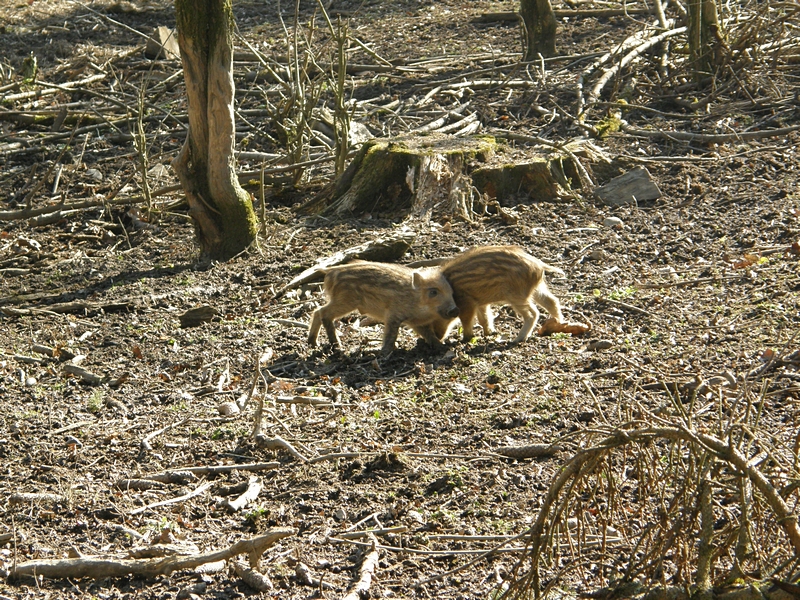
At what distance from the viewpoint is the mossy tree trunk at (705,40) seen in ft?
37.0

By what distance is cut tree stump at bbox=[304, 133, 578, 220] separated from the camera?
28.9 feet

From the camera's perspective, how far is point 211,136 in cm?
821

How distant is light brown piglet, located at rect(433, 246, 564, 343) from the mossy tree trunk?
5807 mm

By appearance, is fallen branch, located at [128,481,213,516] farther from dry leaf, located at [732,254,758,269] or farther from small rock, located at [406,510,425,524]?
dry leaf, located at [732,254,758,269]

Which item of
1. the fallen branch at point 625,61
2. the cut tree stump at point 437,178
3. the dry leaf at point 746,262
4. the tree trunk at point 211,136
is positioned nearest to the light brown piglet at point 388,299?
the tree trunk at point 211,136

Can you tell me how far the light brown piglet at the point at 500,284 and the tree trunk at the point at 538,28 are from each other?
6.69 m

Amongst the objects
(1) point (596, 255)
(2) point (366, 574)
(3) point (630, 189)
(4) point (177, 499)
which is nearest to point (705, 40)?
(3) point (630, 189)

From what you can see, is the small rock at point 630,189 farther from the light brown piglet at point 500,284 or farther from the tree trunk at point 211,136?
the tree trunk at point 211,136

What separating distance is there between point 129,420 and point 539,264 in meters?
2.92

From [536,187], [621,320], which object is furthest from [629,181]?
[621,320]

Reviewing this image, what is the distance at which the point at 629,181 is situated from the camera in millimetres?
9195

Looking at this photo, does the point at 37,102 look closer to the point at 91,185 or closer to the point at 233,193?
the point at 91,185

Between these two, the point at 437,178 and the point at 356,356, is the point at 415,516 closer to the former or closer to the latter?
the point at 356,356

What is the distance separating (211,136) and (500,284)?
2.98m
